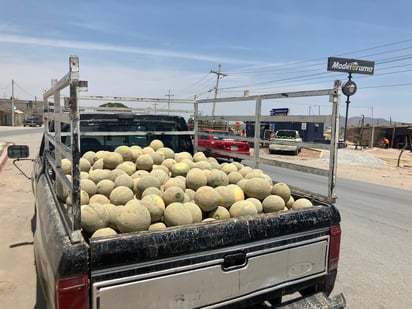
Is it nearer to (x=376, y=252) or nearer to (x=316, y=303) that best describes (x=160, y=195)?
(x=316, y=303)

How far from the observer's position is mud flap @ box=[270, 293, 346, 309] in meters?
2.49

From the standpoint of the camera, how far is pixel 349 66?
3841cm

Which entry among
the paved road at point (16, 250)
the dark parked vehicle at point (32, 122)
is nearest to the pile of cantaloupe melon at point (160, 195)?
the paved road at point (16, 250)

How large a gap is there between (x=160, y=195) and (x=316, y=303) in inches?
55.0

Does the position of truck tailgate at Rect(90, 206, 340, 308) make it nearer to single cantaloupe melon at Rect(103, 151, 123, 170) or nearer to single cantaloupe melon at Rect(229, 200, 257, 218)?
single cantaloupe melon at Rect(229, 200, 257, 218)

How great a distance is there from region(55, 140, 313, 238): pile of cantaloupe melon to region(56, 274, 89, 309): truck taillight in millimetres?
370

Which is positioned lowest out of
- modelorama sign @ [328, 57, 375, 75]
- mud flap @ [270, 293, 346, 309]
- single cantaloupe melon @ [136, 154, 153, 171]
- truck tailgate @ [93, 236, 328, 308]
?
mud flap @ [270, 293, 346, 309]

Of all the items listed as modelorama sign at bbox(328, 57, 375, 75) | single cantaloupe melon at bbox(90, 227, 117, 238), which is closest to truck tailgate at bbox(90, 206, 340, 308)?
single cantaloupe melon at bbox(90, 227, 117, 238)

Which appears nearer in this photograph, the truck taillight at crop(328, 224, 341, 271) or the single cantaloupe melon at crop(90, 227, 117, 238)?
the single cantaloupe melon at crop(90, 227, 117, 238)

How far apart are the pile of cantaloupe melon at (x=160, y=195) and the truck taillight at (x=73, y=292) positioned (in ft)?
1.21

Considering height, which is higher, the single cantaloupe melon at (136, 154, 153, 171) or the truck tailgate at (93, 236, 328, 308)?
the single cantaloupe melon at (136, 154, 153, 171)

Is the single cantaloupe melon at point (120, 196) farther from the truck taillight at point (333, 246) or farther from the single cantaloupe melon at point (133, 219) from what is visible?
the truck taillight at point (333, 246)

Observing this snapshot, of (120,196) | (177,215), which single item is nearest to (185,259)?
(177,215)

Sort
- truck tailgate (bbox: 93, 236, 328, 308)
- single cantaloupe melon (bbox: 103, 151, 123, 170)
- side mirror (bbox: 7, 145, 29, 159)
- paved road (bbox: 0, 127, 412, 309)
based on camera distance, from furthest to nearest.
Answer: side mirror (bbox: 7, 145, 29, 159), paved road (bbox: 0, 127, 412, 309), single cantaloupe melon (bbox: 103, 151, 123, 170), truck tailgate (bbox: 93, 236, 328, 308)
